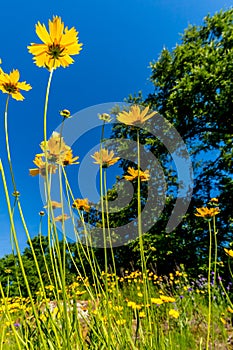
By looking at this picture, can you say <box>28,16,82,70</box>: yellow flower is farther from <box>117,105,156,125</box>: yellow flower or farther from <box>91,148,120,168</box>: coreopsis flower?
<box>91,148,120,168</box>: coreopsis flower

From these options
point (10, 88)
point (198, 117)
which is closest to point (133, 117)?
point (10, 88)

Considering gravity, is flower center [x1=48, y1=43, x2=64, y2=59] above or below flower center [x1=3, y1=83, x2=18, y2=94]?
above

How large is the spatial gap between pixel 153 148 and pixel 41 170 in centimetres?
756

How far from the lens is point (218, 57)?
7832 mm

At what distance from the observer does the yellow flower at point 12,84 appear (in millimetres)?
781

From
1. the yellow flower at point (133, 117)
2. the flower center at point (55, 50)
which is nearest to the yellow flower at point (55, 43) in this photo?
the flower center at point (55, 50)

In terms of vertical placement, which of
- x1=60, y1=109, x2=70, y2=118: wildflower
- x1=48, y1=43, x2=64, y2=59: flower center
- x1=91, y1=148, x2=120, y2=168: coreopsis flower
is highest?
x1=48, y1=43, x2=64, y2=59: flower center

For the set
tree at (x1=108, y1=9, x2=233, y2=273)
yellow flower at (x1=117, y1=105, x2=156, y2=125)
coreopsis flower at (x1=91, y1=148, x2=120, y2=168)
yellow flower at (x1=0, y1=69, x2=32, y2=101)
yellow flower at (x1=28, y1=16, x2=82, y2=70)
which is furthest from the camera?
tree at (x1=108, y1=9, x2=233, y2=273)

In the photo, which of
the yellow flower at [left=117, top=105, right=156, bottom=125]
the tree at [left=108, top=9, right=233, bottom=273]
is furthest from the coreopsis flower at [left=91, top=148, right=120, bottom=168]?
the tree at [left=108, top=9, right=233, bottom=273]

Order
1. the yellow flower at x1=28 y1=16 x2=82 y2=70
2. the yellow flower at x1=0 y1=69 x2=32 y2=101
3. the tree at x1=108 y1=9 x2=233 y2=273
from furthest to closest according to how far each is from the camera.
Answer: the tree at x1=108 y1=9 x2=233 y2=273, the yellow flower at x1=0 y1=69 x2=32 y2=101, the yellow flower at x1=28 y1=16 x2=82 y2=70

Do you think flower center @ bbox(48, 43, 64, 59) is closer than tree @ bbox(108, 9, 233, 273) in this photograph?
Yes

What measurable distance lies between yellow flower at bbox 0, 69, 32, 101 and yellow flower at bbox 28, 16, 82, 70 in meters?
0.12

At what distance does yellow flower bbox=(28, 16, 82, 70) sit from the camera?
2.23 ft

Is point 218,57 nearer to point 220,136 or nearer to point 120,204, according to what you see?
point 220,136
